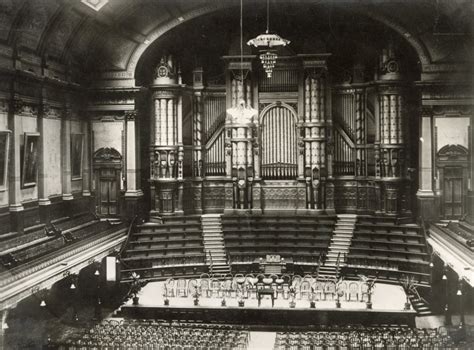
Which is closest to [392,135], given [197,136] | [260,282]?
[197,136]

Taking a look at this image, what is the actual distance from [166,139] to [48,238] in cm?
675

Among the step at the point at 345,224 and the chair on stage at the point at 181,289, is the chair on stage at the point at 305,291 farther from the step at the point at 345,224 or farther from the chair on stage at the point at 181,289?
the step at the point at 345,224

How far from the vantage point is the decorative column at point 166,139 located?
22.4m

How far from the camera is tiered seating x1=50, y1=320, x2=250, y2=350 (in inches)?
510

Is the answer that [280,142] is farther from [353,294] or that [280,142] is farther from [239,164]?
[353,294]

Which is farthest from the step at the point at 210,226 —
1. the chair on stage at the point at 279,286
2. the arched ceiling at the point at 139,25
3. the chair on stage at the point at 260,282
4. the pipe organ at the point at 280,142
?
the arched ceiling at the point at 139,25

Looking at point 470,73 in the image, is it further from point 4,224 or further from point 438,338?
point 4,224

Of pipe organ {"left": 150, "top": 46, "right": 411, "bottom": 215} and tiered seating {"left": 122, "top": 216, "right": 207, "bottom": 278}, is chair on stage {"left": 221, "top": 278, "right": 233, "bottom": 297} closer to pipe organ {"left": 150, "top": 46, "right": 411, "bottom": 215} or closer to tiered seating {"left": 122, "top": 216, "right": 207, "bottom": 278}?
tiered seating {"left": 122, "top": 216, "right": 207, "bottom": 278}

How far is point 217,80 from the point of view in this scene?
23.7m

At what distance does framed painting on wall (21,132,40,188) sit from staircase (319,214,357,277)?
32.7ft

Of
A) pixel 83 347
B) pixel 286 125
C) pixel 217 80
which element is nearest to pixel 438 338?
pixel 83 347

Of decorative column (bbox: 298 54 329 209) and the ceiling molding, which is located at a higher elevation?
the ceiling molding

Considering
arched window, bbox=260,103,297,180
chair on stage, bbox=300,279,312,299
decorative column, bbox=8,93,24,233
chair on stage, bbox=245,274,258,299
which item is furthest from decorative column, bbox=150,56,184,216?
chair on stage, bbox=300,279,312,299

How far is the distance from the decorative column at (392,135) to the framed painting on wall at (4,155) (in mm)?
13021
